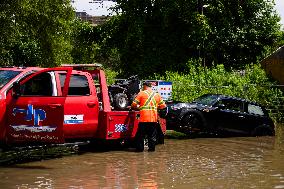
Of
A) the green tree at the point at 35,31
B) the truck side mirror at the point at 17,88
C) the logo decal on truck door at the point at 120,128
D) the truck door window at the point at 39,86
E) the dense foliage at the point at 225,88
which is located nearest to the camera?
the truck side mirror at the point at 17,88

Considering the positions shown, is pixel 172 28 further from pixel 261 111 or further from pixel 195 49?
pixel 261 111

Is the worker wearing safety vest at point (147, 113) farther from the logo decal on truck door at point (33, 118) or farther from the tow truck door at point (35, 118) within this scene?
the logo decal on truck door at point (33, 118)

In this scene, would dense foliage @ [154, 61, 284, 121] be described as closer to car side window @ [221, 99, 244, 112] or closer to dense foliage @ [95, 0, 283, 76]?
car side window @ [221, 99, 244, 112]

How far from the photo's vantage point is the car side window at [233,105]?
18797 millimetres

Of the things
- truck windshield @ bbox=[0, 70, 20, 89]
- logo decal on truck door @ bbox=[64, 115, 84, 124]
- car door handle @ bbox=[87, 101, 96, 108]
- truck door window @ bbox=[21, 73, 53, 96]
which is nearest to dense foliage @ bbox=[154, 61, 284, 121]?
car door handle @ bbox=[87, 101, 96, 108]

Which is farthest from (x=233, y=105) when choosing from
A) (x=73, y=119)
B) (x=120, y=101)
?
(x=73, y=119)

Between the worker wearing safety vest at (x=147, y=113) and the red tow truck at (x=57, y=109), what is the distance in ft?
1.22

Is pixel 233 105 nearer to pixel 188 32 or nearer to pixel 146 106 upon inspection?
pixel 146 106

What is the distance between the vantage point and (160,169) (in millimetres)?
10922

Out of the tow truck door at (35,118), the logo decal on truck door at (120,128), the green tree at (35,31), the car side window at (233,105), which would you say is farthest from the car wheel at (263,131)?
the green tree at (35,31)

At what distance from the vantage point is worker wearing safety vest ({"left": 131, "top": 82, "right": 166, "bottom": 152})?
13.4 m

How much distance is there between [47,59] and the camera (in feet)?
151

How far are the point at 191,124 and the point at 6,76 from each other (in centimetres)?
760

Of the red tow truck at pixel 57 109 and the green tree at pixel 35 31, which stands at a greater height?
the green tree at pixel 35 31
